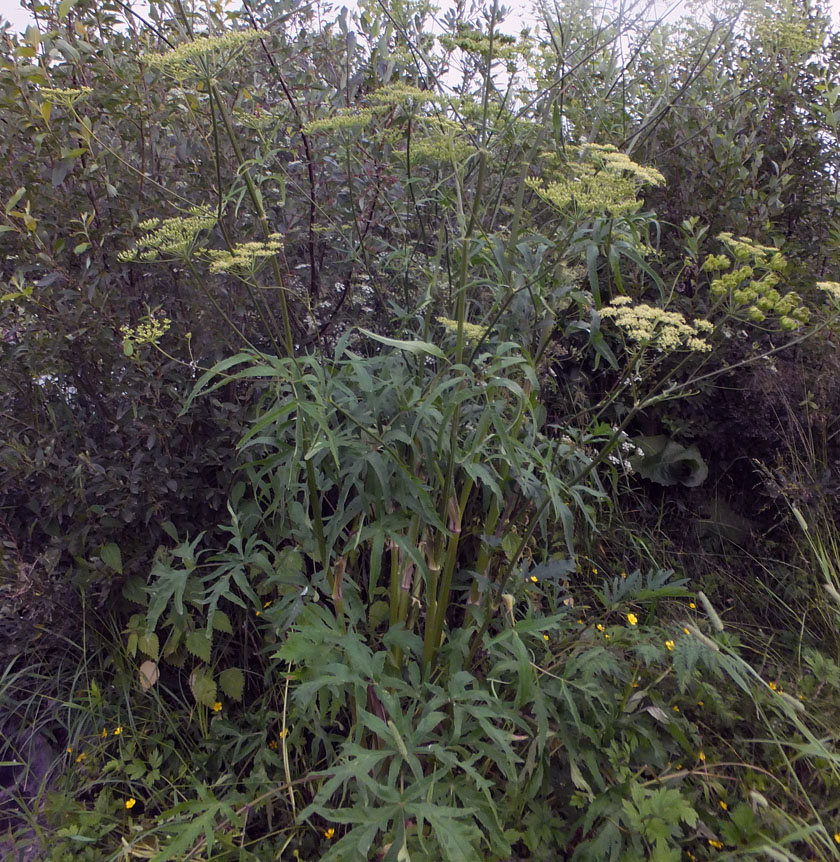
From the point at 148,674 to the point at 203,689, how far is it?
0.21 m

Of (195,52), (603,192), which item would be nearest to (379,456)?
(603,192)

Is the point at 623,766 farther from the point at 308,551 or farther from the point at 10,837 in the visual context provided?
the point at 10,837

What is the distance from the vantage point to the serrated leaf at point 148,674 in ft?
8.69

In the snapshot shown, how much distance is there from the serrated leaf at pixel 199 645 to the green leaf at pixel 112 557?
1.22 feet

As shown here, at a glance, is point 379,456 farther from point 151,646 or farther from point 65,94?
point 151,646

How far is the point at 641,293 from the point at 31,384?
106 inches

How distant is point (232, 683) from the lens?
266cm

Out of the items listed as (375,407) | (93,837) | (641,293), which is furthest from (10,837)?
(641,293)

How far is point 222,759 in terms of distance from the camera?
2.53 metres

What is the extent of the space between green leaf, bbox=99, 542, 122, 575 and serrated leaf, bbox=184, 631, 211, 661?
371 mm

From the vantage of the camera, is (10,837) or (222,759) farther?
(222,759)

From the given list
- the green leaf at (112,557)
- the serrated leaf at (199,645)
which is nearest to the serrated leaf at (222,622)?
the serrated leaf at (199,645)

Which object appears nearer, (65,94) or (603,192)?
(603,192)

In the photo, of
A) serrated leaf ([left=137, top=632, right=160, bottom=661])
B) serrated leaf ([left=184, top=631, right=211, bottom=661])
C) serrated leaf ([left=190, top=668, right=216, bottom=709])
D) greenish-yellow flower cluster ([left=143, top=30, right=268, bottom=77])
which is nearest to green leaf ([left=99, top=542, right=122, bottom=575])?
serrated leaf ([left=137, top=632, right=160, bottom=661])
